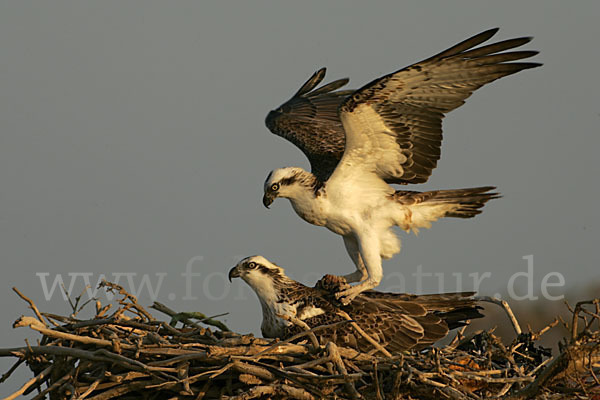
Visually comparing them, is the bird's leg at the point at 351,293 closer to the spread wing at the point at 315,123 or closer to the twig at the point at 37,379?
the spread wing at the point at 315,123

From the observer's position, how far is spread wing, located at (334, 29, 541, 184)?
22.7ft

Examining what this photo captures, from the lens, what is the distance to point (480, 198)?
7.82 m

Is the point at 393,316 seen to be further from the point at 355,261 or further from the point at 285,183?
the point at 285,183

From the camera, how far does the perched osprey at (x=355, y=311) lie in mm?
6688

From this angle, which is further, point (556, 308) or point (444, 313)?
point (556, 308)

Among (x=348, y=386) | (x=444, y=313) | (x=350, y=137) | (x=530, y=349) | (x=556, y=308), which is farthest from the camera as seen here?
(x=556, y=308)

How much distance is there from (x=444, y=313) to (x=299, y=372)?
2.04 m

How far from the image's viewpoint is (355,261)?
7.94 m

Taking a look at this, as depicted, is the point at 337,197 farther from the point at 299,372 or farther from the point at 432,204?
the point at 299,372

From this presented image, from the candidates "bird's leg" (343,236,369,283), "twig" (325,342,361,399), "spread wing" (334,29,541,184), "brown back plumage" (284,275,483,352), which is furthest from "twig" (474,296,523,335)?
"twig" (325,342,361,399)

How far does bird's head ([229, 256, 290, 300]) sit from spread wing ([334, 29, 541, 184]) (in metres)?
1.21

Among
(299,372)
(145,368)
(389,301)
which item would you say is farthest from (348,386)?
(389,301)

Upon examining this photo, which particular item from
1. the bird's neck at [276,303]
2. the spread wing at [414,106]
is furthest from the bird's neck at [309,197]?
the bird's neck at [276,303]

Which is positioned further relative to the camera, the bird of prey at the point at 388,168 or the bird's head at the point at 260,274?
the bird of prey at the point at 388,168
